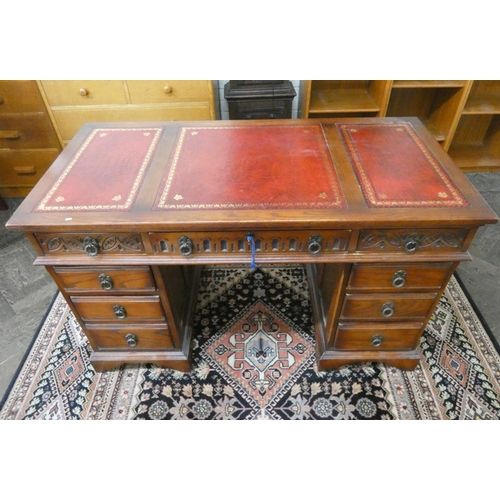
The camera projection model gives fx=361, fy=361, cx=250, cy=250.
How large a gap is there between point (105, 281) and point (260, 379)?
2.93 feet

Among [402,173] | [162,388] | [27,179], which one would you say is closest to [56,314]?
[162,388]

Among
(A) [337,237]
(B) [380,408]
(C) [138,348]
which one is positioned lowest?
(B) [380,408]

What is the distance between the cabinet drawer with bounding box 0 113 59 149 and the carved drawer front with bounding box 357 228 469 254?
2460 mm

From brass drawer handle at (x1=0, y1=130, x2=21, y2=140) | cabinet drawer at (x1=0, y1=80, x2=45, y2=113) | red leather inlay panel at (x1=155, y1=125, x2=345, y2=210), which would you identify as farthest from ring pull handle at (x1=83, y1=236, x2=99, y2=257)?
brass drawer handle at (x1=0, y1=130, x2=21, y2=140)

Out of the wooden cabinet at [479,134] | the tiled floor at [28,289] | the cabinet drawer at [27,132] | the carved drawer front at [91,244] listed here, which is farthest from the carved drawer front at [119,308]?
the wooden cabinet at [479,134]

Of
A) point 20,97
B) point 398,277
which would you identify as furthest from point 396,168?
point 20,97

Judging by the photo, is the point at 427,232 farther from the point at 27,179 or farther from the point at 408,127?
the point at 27,179

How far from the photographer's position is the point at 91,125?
1.74m

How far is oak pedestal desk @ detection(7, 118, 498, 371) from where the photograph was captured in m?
1.25

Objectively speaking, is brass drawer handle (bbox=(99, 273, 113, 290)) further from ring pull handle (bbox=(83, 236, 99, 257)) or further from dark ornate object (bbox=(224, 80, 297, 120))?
dark ornate object (bbox=(224, 80, 297, 120))

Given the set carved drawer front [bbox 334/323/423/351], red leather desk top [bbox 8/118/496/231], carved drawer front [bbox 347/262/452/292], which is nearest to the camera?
red leather desk top [bbox 8/118/496/231]

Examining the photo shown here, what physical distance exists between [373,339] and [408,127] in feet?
3.28

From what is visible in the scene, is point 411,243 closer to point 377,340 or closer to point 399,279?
point 399,279

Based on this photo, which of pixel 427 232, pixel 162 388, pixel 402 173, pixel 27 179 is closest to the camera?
pixel 427 232
